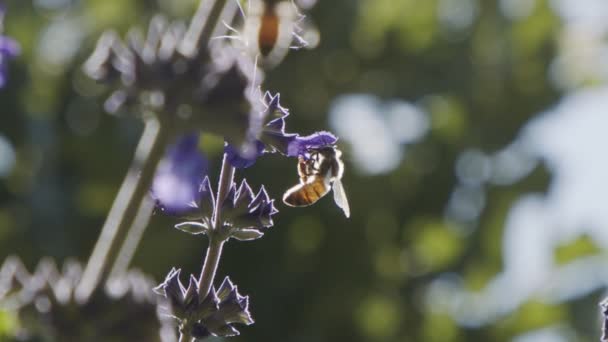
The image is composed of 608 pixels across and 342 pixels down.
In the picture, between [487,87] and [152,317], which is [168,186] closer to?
[152,317]

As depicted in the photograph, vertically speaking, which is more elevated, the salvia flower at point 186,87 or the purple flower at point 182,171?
the salvia flower at point 186,87

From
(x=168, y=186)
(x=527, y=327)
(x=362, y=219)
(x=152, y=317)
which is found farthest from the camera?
(x=362, y=219)

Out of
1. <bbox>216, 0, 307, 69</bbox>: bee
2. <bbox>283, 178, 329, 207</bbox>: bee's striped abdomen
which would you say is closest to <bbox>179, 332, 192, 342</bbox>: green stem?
<bbox>216, 0, 307, 69</bbox>: bee

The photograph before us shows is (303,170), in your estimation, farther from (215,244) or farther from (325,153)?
(215,244)

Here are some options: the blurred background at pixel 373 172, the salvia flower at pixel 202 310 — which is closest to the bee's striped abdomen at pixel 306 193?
Answer: the salvia flower at pixel 202 310

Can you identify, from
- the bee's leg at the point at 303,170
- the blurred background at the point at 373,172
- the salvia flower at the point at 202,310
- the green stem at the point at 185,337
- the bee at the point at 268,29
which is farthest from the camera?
the blurred background at the point at 373,172

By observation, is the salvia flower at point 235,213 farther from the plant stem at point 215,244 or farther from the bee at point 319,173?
the bee at point 319,173

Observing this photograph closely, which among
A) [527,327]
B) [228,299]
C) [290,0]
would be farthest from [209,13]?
[527,327]
